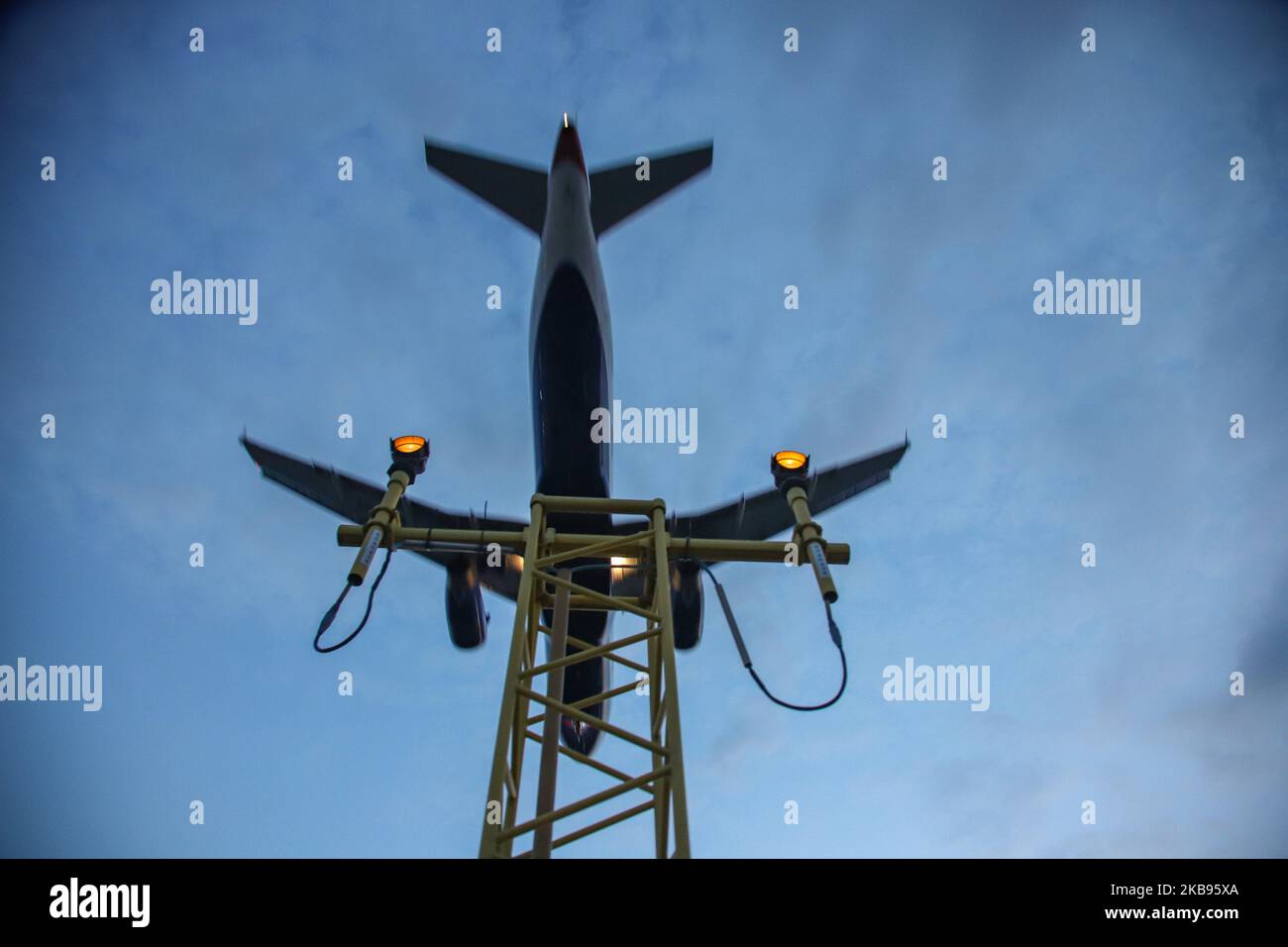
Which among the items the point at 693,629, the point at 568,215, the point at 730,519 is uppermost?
the point at 568,215

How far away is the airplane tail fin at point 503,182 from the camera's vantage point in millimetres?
16312

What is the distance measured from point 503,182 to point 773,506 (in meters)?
8.51

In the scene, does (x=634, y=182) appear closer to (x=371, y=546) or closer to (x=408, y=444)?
(x=408, y=444)

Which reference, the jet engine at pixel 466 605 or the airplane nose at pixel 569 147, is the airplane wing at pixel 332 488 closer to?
the jet engine at pixel 466 605

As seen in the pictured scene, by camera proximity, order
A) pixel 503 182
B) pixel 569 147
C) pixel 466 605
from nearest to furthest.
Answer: pixel 466 605
pixel 569 147
pixel 503 182

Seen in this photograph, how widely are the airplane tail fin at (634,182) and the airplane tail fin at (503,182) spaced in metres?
1.13

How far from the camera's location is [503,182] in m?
16.6

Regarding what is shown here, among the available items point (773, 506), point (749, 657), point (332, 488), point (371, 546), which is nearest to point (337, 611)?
point (371, 546)

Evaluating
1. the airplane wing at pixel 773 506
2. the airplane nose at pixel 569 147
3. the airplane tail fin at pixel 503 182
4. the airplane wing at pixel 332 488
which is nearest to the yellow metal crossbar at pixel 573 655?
the airplane wing at pixel 332 488

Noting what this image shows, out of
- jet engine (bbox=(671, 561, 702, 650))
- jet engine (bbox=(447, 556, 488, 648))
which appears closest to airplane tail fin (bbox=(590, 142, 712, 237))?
jet engine (bbox=(671, 561, 702, 650))
